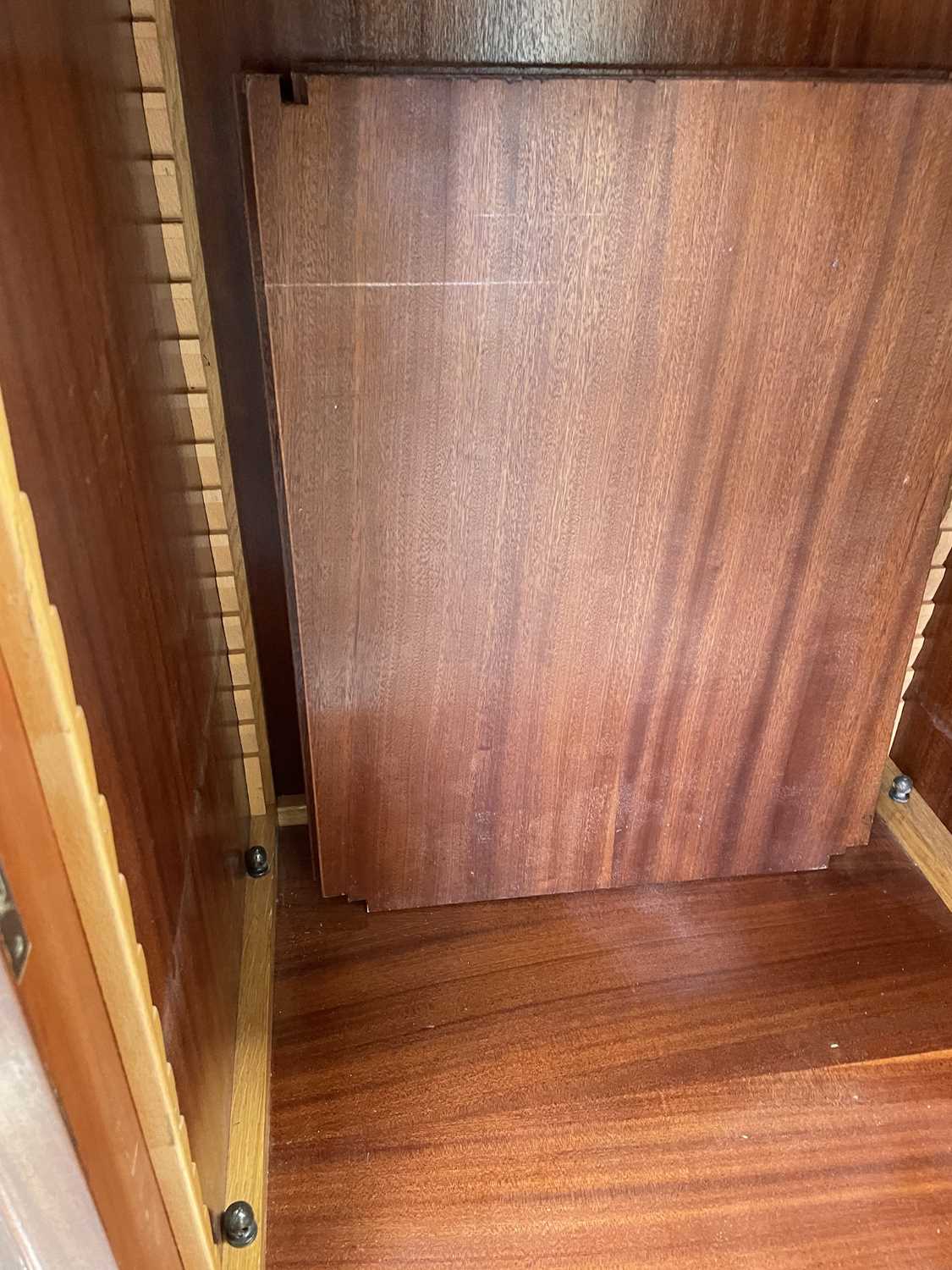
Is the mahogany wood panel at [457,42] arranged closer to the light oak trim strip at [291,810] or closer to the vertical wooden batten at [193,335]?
the vertical wooden batten at [193,335]

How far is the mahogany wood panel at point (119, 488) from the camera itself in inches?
20.3

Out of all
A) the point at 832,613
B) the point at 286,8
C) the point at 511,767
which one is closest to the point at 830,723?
the point at 832,613

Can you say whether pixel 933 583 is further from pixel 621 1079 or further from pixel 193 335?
pixel 193 335

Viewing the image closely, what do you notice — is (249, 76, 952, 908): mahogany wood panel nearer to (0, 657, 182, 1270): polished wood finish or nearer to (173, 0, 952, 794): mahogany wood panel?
(173, 0, 952, 794): mahogany wood panel

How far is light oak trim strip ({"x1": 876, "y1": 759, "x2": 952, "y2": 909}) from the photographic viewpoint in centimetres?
127

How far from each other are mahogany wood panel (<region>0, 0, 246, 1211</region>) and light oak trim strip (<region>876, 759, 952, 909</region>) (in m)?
0.90

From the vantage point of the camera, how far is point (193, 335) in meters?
0.93

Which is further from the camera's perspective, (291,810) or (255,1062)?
(291,810)

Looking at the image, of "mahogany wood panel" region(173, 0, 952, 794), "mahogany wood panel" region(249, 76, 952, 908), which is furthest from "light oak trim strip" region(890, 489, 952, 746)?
"mahogany wood panel" region(173, 0, 952, 794)

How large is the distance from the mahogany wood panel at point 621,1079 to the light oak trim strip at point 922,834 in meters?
0.02

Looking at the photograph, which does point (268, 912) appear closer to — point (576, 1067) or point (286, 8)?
point (576, 1067)

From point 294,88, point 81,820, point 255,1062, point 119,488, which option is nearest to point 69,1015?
point 81,820

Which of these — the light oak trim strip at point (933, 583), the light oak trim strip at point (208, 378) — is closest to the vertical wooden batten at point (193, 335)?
the light oak trim strip at point (208, 378)

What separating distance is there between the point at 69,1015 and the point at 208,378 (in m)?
0.65
